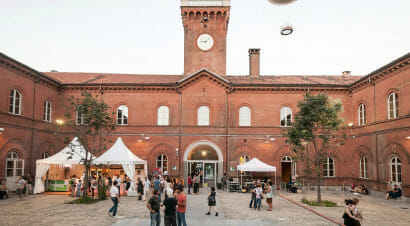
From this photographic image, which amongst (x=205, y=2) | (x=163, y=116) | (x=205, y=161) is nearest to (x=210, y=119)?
(x=205, y=161)

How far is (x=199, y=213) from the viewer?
14156mm

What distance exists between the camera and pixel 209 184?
25.2m

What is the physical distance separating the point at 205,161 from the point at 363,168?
11.8 m

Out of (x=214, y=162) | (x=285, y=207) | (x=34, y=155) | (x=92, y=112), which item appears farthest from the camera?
(x=214, y=162)

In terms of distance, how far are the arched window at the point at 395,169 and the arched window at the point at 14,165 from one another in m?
23.6

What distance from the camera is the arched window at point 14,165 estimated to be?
19703mm

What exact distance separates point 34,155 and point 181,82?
11.8 metres

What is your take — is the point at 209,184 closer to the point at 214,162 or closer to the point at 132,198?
the point at 214,162

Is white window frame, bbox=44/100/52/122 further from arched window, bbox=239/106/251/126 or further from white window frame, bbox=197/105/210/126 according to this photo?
arched window, bbox=239/106/251/126

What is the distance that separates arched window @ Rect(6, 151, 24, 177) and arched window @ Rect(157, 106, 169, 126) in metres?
9.97

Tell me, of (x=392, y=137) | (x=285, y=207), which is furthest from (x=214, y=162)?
(x=392, y=137)

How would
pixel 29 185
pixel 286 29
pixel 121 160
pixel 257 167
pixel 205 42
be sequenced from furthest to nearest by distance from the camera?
1. pixel 205 42
2. pixel 257 167
3. pixel 29 185
4. pixel 121 160
5. pixel 286 29

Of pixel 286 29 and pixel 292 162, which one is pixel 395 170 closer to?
pixel 292 162

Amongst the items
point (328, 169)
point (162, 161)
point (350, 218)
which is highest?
point (162, 161)
